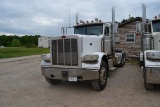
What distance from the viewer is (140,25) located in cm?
905

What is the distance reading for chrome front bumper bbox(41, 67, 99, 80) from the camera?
652 centimetres

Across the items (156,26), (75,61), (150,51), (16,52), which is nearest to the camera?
(150,51)

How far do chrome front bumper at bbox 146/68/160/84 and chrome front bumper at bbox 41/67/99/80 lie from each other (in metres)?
1.58

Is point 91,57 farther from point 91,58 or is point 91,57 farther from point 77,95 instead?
point 77,95

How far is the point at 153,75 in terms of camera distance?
20.2 feet

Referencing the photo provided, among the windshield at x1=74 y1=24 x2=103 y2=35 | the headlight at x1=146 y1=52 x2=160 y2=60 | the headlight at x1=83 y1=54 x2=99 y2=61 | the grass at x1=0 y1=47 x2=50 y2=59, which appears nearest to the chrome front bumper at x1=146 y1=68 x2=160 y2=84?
the headlight at x1=146 y1=52 x2=160 y2=60

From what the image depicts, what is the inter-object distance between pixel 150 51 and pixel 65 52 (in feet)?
9.33

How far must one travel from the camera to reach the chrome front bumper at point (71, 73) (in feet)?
21.4

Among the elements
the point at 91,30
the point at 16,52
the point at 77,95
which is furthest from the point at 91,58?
the point at 16,52

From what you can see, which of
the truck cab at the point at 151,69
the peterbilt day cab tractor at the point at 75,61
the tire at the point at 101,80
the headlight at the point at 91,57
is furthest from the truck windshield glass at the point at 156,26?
the headlight at the point at 91,57

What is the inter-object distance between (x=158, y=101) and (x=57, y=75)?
3292 mm

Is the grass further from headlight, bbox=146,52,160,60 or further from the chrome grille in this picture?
headlight, bbox=146,52,160,60

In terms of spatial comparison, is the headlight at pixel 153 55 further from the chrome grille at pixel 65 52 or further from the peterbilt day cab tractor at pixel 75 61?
the chrome grille at pixel 65 52

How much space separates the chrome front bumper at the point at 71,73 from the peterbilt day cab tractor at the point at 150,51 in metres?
1.61
